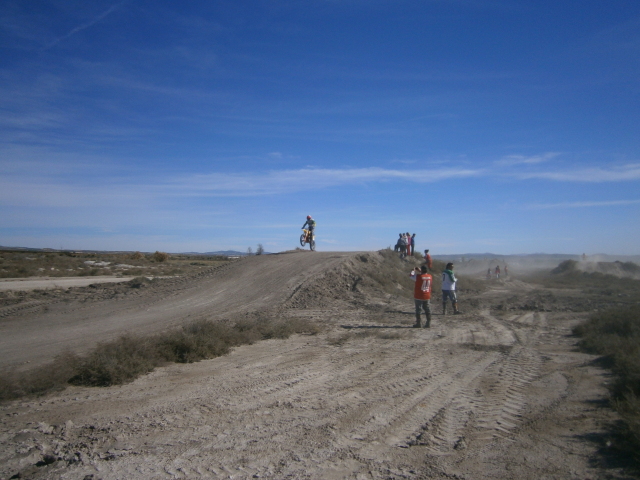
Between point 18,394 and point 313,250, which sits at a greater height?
point 313,250

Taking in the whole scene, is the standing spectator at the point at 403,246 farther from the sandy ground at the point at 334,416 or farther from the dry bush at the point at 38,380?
the dry bush at the point at 38,380

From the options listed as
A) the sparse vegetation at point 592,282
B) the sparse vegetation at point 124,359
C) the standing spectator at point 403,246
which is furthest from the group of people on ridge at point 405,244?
the sparse vegetation at point 124,359

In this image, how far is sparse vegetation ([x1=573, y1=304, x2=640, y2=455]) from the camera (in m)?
5.43

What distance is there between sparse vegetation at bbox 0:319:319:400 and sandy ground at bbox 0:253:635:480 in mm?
240

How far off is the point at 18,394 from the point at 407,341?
316 inches

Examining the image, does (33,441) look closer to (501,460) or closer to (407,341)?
(501,460)

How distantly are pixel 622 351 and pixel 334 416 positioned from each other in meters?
6.39

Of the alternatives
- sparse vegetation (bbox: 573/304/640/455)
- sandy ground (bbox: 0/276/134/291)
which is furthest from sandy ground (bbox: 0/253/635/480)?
sandy ground (bbox: 0/276/134/291)

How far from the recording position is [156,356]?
321 inches

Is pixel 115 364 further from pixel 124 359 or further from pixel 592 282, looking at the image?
pixel 592 282

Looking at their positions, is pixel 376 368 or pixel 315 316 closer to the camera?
pixel 376 368

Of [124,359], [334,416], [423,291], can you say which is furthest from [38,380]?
[423,291]

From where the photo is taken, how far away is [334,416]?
19.4 ft

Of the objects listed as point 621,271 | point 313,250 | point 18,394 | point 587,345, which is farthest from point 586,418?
point 621,271
